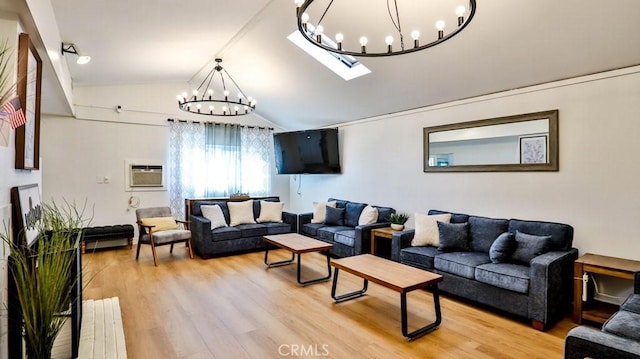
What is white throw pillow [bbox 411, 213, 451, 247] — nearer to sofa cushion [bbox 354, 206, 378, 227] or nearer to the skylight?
sofa cushion [bbox 354, 206, 378, 227]

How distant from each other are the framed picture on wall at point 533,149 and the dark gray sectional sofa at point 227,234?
146 inches

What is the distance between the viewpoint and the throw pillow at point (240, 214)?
571cm

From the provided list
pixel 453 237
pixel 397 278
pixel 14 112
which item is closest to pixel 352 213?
pixel 453 237

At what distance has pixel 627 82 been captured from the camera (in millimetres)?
3059

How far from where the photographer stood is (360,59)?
13.6 ft

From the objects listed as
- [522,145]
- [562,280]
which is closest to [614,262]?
[562,280]

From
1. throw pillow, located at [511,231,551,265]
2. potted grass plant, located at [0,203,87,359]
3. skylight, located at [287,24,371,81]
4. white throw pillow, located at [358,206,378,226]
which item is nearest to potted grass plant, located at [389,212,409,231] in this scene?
white throw pillow, located at [358,206,378,226]

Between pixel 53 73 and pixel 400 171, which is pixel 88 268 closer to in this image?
pixel 53 73

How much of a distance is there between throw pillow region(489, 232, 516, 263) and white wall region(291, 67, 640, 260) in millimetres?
584

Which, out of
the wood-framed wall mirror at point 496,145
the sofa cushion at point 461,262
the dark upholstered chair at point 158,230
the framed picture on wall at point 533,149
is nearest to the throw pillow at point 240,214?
the dark upholstered chair at point 158,230

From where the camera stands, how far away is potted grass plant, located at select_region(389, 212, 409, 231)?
4730 mm

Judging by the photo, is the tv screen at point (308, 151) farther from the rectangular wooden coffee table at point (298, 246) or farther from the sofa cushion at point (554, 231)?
the sofa cushion at point (554, 231)

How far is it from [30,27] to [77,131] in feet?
13.3

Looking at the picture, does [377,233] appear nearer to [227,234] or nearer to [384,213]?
[384,213]
